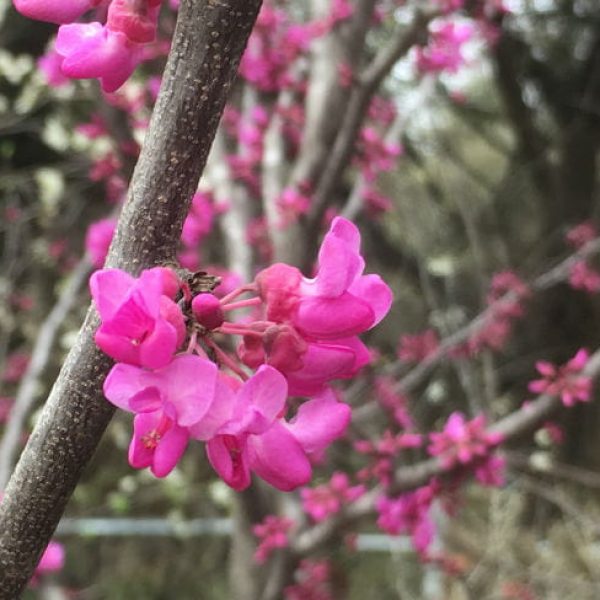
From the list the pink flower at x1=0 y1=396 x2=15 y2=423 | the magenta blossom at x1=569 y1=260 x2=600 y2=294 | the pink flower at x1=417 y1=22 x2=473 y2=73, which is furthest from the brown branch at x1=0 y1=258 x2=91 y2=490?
the magenta blossom at x1=569 y1=260 x2=600 y2=294

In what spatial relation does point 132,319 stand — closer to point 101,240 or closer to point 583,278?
point 101,240

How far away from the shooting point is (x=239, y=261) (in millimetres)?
2037

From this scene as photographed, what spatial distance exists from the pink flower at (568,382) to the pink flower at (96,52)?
0.99 meters

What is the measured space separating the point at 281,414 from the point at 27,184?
299 centimetres

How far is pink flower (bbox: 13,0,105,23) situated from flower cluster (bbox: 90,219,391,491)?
0.62 feet

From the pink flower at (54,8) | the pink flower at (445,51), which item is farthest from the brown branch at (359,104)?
the pink flower at (54,8)

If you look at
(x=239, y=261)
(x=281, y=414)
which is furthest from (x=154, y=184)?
(x=239, y=261)

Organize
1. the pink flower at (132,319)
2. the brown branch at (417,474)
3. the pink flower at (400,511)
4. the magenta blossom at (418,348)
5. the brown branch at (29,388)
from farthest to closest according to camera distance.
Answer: the magenta blossom at (418,348) < the brown branch at (29,388) < the pink flower at (400,511) < the brown branch at (417,474) < the pink flower at (132,319)

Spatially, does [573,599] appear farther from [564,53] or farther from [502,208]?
[564,53]

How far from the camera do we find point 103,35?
51cm

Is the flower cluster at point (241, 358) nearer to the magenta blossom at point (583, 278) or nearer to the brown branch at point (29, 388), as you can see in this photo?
the brown branch at point (29, 388)

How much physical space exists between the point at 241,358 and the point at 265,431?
2.2 inches

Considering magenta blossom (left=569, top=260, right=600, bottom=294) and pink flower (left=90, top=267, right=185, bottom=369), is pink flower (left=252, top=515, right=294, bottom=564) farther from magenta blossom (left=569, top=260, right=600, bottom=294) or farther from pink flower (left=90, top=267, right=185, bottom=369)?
pink flower (left=90, top=267, right=185, bottom=369)

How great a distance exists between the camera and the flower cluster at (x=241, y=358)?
1.41 ft
